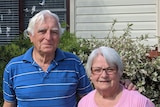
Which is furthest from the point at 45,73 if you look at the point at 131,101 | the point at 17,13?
the point at 17,13

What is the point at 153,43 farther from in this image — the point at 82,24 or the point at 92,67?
the point at 92,67

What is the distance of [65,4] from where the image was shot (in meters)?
7.93

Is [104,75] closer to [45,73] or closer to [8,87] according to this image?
[45,73]

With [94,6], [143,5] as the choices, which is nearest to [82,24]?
[94,6]

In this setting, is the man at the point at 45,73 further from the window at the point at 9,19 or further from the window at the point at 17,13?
the window at the point at 9,19

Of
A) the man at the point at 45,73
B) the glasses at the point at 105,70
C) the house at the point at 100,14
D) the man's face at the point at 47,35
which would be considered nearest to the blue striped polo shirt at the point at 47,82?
the man at the point at 45,73

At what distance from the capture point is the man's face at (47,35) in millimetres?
3156

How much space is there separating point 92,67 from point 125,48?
2691 mm

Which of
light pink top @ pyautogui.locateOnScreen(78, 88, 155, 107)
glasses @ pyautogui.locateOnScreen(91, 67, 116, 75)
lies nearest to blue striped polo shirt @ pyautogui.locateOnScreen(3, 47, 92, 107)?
light pink top @ pyautogui.locateOnScreen(78, 88, 155, 107)

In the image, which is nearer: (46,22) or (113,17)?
(46,22)

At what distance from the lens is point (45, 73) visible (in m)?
3.24

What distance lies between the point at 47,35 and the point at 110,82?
2.05 feet

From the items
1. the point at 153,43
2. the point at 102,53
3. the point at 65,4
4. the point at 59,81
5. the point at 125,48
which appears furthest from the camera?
the point at 65,4

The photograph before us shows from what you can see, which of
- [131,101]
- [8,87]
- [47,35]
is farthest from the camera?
[8,87]
